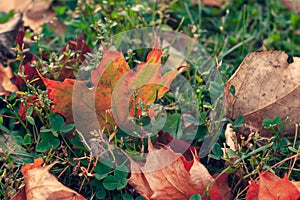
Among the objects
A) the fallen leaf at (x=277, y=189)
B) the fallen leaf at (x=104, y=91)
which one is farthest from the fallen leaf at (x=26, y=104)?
the fallen leaf at (x=277, y=189)

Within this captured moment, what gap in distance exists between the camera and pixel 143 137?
155cm

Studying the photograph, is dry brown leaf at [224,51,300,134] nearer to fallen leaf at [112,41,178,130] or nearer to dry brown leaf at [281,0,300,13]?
fallen leaf at [112,41,178,130]

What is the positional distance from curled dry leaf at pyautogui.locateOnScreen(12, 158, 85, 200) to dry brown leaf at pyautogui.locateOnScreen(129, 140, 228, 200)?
0.22 meters

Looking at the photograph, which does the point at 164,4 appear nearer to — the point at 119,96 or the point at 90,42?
the point at 90,42

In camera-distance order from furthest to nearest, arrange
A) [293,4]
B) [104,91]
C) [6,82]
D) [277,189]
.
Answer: [293,4] → [6,82] → [104,91] → [277,189]

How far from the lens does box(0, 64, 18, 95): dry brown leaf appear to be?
179 centimetres

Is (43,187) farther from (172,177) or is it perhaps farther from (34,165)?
(172,177)

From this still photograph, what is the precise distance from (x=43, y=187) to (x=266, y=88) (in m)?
0.80

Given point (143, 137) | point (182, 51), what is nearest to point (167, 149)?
point (143, 137)

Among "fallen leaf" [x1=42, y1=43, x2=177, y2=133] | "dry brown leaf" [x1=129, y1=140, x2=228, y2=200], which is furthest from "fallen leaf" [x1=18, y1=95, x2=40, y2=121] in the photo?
"dry brown leaf" [x1=129, y1=140, x2=228, y2=200]

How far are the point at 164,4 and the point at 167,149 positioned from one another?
34.2 inches

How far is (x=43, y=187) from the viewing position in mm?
1401

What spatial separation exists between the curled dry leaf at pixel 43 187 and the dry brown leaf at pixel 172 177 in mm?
215

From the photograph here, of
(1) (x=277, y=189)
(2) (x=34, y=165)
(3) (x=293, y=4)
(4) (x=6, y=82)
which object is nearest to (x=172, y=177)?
(1) (x=277, y=189)
